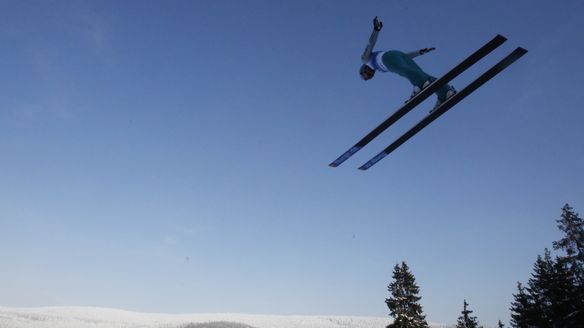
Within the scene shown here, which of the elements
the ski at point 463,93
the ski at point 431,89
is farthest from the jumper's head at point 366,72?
the ski at point 463,93

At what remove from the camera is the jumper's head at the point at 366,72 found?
309 inches

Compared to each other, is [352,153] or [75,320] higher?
[352,153]

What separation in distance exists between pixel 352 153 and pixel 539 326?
73.8 ft

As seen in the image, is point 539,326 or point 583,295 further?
point 539,326

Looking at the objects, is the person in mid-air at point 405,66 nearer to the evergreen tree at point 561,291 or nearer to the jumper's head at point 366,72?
the jumper's head at point 366,72

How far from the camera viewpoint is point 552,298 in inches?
893

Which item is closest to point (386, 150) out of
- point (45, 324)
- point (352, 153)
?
point (352, 153)

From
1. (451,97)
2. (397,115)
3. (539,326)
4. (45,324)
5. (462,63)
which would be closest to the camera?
(462,63)

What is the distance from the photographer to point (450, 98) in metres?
7.46

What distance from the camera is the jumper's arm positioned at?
21.2ft

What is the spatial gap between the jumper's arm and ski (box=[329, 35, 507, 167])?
1264 millimetres

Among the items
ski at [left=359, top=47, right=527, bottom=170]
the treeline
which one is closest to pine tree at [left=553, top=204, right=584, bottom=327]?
the treeline

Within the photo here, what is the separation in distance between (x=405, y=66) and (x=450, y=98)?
112cm

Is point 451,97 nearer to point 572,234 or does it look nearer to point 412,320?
point 412,320
